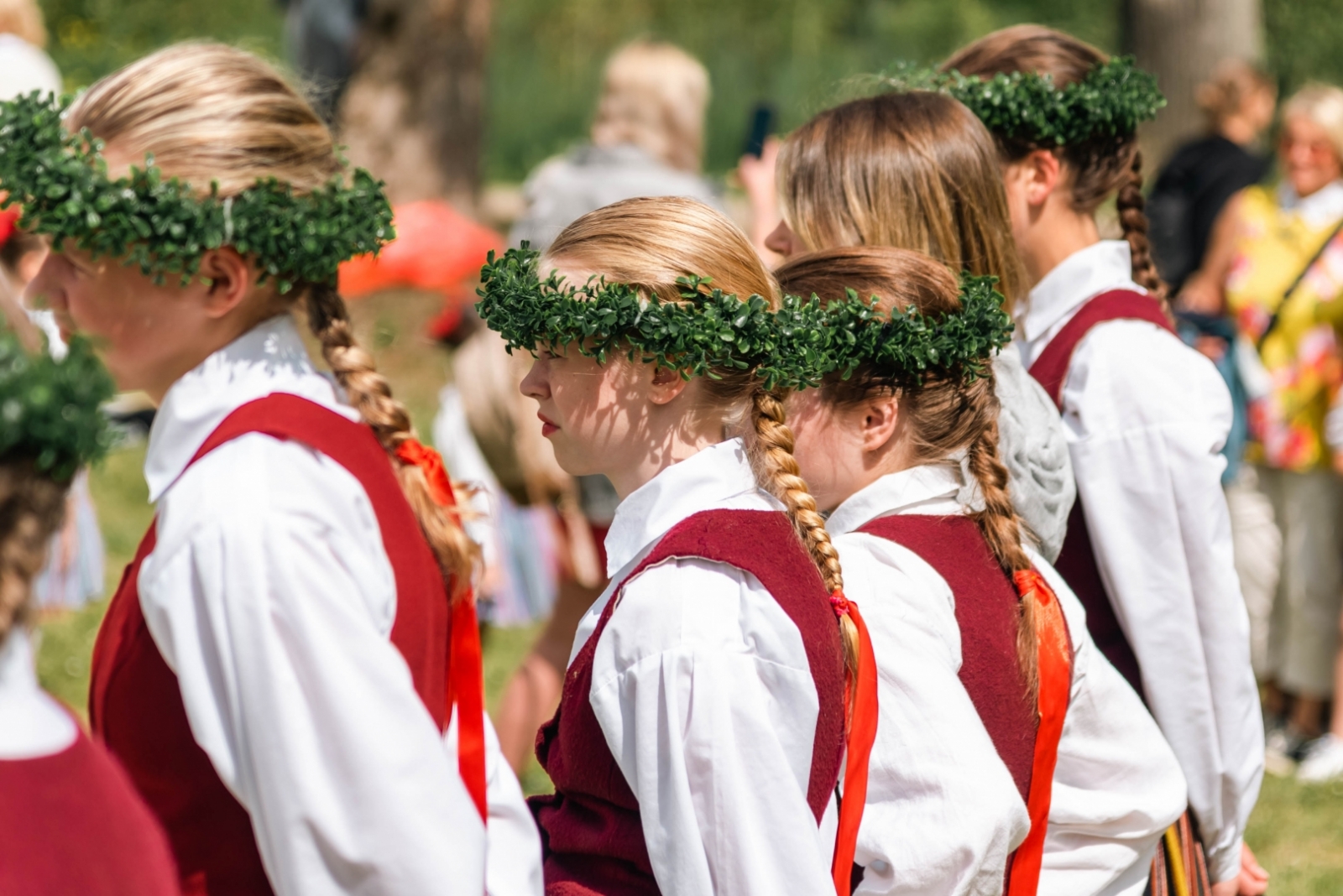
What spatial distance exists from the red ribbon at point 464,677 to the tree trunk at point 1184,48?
8768 millimetres

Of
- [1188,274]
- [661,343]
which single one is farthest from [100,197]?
[1188,274]

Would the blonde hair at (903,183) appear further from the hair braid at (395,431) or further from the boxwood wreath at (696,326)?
the hair braid at (395,431)

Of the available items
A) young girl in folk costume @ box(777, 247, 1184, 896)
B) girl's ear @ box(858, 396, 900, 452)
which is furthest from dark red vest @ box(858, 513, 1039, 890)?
girl's ear @ box(858, 396, 900, 452)

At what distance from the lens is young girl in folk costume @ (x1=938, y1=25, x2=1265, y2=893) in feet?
8.69

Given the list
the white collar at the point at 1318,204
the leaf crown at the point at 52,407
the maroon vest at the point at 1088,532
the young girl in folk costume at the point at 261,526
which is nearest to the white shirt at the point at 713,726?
the young girl in folk costume at the point at 261,526

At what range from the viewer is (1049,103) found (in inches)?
113

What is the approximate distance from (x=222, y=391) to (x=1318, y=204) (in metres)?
5.19

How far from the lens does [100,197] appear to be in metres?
1.92

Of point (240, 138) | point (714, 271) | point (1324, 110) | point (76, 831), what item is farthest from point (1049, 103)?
point (1324, 110)

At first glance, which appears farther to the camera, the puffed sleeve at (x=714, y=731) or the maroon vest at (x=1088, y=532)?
the maroon vest at (x=1088, y=532)

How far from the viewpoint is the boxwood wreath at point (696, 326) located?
1.99 meters

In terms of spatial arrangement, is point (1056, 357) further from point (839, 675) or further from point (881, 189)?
point (839, 675)

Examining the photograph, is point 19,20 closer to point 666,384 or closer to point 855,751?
point 666,384

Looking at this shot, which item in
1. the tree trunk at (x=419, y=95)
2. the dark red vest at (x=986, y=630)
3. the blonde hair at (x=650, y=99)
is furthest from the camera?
the tree trunk at (x=419, y=95)
